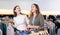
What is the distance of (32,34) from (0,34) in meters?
0.34

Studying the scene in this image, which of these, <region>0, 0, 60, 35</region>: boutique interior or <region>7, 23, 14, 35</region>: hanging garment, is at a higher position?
<region>0, 0, 60, 35</region>: boutique interior

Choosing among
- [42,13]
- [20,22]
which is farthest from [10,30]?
[42,13]

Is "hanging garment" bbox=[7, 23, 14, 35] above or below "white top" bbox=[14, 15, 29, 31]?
below

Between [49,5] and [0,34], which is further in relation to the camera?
[49,5]

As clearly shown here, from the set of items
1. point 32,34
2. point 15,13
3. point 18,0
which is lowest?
point 32,34

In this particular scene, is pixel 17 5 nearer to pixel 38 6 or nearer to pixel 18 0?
pixel 18 0

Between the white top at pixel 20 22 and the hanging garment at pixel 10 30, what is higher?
the white top at pixel 20 22

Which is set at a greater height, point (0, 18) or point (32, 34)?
point (0, 18)

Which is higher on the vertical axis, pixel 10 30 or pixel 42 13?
pixel 42 13

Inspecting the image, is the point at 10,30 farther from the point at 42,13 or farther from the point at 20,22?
the point at 42,13

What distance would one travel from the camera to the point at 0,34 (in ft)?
4.25

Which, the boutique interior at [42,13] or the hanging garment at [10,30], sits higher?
the boutique interior at [42,13]

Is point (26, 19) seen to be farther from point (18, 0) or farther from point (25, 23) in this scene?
point (18, 0)

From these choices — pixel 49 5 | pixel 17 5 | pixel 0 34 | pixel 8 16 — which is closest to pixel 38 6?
pixel 49 5
